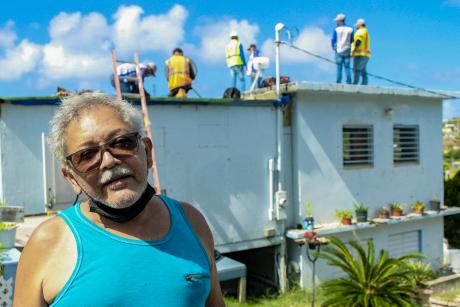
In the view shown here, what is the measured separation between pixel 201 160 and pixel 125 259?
7.82 meters

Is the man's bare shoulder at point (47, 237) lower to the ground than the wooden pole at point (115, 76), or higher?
lower

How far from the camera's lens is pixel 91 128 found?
1667mm

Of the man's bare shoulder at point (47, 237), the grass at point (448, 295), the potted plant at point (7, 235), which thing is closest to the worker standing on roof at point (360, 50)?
the grass at point (448, 295)

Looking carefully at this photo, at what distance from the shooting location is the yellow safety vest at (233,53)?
36.0 feet

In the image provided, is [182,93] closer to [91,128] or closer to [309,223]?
[309,223]

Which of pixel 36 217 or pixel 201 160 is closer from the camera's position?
pixel 36 217

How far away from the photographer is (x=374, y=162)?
12.1 m

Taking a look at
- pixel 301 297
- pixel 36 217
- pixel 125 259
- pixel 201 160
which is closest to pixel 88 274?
pixel 125 259

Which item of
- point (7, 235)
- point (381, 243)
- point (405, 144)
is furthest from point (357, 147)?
point (7, 235)

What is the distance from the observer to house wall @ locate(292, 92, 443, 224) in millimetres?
10836

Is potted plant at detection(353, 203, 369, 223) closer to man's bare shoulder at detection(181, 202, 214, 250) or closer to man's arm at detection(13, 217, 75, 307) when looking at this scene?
man's bare shoulder at detection(181, 202, 214, 250)

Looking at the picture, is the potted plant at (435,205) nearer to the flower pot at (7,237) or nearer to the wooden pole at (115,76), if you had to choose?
the wooden pole at (115,76)

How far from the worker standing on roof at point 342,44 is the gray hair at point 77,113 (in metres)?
10.2

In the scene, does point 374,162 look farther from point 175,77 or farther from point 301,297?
point 175,77
